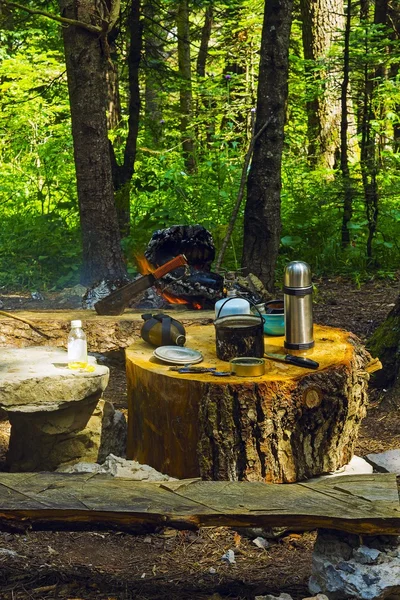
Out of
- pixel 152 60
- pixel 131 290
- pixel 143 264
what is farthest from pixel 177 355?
pixel 152 60

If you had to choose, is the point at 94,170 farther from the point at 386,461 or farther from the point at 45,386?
the point at 386,461

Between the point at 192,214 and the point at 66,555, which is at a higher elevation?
the point at 192,214

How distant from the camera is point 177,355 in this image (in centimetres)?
424

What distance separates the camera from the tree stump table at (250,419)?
3.83 m

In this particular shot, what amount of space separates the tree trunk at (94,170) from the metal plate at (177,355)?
10.5 ft

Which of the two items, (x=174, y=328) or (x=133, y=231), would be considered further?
(x=133, y=231)

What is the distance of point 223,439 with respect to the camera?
3861mm

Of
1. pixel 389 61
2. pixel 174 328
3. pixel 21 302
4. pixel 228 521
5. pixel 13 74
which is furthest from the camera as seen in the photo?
pixel 13 74

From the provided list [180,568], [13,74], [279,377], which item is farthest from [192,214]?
[180,568]

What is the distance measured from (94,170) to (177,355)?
3.73 metres

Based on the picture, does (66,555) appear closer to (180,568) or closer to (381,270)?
(180,568)

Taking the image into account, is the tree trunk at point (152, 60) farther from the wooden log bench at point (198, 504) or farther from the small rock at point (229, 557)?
the wooden log bench at point (198, 504)

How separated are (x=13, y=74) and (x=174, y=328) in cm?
934

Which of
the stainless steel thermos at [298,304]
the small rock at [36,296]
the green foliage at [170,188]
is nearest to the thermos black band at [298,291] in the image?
the stainless steel thermos at [298,304]
